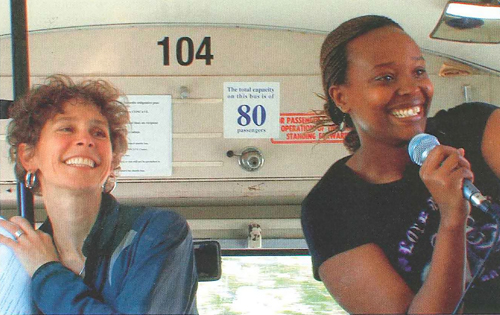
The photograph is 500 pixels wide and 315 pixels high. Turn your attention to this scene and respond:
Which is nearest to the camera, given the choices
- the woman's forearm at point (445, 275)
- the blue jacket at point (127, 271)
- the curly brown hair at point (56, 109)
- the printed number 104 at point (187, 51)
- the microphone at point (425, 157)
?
the microphone at point (425, 157)

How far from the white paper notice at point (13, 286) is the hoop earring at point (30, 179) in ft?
0.48

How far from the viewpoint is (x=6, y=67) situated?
173 cm

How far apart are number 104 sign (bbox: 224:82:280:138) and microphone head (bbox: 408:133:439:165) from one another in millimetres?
444

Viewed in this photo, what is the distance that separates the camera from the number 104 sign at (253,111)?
1.66 meters

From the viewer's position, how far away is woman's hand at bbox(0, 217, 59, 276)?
5.07 feet

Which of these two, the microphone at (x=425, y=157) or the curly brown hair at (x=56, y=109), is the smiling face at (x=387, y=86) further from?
the curly brown hair at (x=56, y=109)

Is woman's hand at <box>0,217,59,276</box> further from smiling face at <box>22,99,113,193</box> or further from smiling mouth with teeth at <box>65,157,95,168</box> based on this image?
smiling mouth with teeth at <box>65,157,95,168</box>

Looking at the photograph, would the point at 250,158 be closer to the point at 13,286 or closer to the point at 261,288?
the point at 261,288

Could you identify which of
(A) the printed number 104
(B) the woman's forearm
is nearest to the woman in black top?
(B) the woman's forearm

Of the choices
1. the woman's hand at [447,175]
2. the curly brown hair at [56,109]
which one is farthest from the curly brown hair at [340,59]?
the curly brown hair at [56,109]

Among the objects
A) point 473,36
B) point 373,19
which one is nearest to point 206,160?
point 373,19

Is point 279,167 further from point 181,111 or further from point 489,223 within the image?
point 489,223

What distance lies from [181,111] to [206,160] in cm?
16

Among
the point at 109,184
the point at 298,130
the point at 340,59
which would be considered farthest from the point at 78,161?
the point at 340,59
